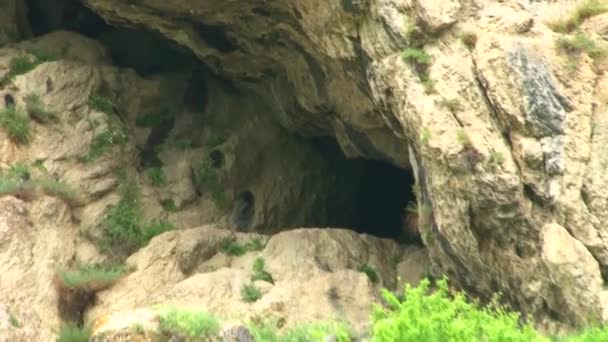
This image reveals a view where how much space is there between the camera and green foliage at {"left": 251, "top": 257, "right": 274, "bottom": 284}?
42.2 ft

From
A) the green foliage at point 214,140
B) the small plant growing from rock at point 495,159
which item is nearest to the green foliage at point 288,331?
the small plant growing from rock at point 495,159

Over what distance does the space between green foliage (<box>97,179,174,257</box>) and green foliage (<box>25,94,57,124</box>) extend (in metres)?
1.76

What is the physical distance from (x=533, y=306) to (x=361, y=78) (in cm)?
476

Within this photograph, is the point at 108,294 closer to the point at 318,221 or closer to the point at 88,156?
the point at 88,156

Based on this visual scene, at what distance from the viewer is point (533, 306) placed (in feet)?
33.9

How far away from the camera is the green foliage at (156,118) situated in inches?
659

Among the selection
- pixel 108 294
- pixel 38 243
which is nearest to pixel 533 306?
pixel 108 294

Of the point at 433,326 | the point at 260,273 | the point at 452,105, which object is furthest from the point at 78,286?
the point at 433,326

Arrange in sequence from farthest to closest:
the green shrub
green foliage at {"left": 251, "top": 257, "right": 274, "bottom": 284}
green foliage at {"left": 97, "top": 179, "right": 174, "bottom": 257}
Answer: green foliage at {"left": 97, "top": 179, "right": 174, "bottom": 257} → green foliage at {"left": 251, "top": 257, "right": 274, "bottom": 284} → the green shrub

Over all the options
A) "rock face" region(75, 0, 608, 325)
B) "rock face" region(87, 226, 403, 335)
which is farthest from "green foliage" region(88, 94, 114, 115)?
"rock face" region(75, 0, 608, 325)

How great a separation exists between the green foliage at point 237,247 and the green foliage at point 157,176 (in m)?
2.54

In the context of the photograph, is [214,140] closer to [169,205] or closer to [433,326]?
[169,205]

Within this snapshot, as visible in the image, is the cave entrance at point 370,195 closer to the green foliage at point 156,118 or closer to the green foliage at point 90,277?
the green foliage at point 156,118

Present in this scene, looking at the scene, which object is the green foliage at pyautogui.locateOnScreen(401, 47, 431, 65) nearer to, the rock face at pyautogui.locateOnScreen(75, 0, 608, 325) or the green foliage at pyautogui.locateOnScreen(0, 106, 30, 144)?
the rock face at pyautogui.locateOnScreen(75, 0, 608, 325)
